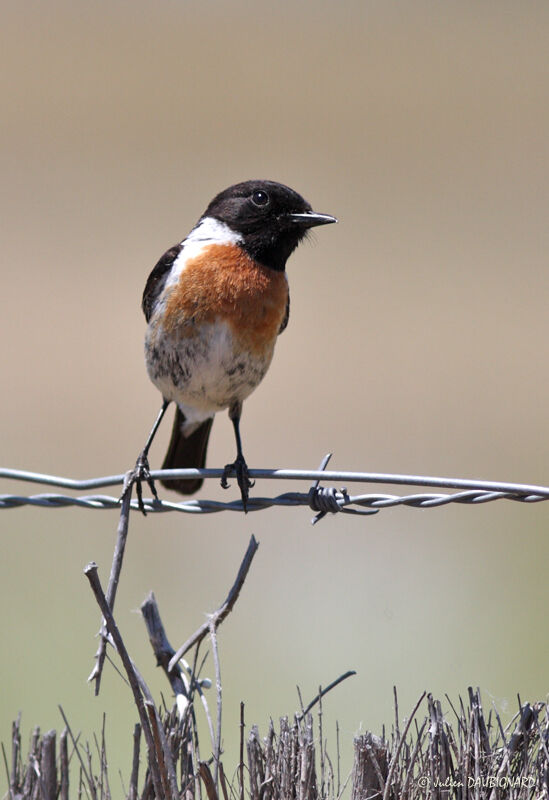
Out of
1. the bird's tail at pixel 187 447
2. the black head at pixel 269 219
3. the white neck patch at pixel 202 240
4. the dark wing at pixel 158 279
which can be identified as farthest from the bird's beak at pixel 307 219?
the bird's tail at pixel 187 447

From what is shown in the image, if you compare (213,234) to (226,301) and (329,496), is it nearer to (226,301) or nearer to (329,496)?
(226,301)

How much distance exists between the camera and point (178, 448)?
17.7 feet

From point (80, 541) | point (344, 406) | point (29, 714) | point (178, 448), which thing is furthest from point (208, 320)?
point (344, 406)

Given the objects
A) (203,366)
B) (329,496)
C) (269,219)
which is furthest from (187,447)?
(329,496)

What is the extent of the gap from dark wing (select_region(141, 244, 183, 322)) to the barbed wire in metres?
1.42

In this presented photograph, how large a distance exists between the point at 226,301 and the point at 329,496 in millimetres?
1637

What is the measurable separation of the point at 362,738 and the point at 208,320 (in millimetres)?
2244

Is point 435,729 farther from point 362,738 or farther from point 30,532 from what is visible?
point 30,532

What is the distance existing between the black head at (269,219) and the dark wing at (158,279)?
1.01ft

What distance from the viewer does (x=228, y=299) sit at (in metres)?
4.58

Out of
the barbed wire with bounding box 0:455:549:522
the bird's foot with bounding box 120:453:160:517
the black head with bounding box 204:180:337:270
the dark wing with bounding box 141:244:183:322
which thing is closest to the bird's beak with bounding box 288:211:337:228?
the black head with bounding box 204:180:337:270

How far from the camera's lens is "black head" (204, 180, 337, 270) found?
190 inches

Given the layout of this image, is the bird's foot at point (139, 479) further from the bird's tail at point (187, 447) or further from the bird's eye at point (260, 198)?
the bird's eye at point (260, 198)

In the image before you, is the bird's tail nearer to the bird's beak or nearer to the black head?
the black head
